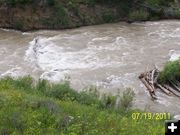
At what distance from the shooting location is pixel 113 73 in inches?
745

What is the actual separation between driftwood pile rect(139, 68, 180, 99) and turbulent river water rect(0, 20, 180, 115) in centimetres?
24

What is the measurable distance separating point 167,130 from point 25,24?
963 inches

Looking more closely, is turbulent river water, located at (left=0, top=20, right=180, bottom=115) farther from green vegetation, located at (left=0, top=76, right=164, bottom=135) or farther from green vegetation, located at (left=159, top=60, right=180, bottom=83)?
green vegetation, located at (left=0, top=76, right=164, bottom=135)

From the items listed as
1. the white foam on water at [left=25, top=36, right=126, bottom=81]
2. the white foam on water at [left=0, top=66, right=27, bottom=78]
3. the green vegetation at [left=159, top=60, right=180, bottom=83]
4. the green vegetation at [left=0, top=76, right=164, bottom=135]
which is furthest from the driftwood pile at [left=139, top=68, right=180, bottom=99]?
the green vegetation at [left=0, top=76, right=164, bottom=135]

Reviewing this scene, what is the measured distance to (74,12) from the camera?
29484 millimetres

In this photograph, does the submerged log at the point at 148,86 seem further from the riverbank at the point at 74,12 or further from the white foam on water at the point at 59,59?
the riverbank at the point at 74,12

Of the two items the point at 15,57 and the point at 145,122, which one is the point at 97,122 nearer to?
the point at 145,122

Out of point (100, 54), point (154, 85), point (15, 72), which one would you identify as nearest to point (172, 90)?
point (154, 85)

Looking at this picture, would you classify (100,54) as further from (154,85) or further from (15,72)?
(154,85)

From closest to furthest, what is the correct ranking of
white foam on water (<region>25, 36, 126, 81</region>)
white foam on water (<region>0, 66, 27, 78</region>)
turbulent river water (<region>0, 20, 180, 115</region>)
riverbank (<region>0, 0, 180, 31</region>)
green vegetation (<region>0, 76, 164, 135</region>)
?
1. green vegetation (<region>0, 76, 164, 135</region>)
2. turbulent river water (<region>0, 20, 180, 115</region>)
3. white foam on water (<region>0, 66, 27, 78</region>)
4. white foam on water (<region>25, 36, 126, 81</region>)
5. riverbank (<region>0, 0, 180, 31</region>)

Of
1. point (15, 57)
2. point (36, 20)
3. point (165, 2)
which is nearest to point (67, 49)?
point (15, 57)

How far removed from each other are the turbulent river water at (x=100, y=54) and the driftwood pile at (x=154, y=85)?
24 cm

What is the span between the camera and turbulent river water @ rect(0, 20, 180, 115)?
17.7m

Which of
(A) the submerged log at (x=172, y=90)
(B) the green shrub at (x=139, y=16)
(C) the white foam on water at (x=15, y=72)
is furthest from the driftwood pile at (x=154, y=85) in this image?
(B) the green shrub at (x=139, y=16)
